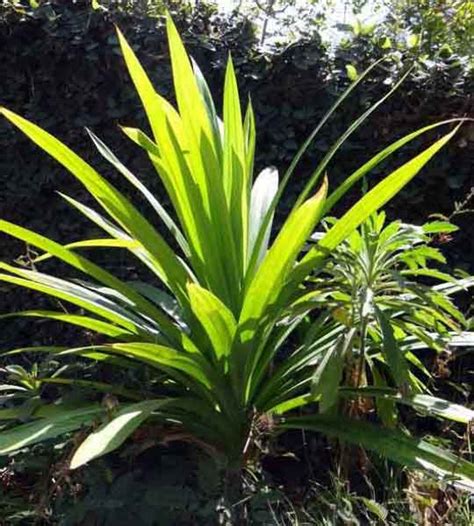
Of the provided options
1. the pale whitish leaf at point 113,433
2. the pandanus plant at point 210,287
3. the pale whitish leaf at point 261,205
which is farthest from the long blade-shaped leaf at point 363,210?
the pale whitish leaf at point 113,433

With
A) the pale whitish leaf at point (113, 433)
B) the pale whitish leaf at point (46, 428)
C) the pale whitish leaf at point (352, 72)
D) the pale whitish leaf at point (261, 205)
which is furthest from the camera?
the pale whitish leaf at point (352, 72)

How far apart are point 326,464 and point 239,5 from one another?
2.22 m

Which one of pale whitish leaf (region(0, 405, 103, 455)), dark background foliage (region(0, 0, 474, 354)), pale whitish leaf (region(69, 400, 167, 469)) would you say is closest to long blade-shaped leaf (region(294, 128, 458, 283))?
pale whitish leaf (region(69, 400, 167, 469))

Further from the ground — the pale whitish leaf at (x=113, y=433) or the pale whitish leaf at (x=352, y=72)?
the pale whitish leaf at (x=352, y=72)

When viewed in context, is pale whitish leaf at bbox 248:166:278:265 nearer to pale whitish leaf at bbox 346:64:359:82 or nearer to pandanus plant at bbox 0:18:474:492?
pandanus plant at bbox 0:18:474:492

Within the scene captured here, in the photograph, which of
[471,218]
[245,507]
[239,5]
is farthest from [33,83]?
[245,507]

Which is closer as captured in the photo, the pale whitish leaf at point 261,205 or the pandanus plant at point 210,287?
the pandanus plant at point 210,287

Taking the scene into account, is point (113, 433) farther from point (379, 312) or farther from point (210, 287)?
point (379, 312)

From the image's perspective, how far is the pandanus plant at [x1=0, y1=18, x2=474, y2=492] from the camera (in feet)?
7.11

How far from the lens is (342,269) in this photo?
2.30 meters

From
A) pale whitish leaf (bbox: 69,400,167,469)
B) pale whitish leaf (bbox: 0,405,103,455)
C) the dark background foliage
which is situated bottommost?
pale whitish leaf (bbox: 0,405,103,455)

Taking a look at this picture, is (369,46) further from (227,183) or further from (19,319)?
(19,319)

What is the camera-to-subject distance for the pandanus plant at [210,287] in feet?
7.11

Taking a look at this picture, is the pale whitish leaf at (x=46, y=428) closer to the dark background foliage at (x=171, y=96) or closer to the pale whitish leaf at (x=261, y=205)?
the pale whitish leaf at (x=261, y=205)
